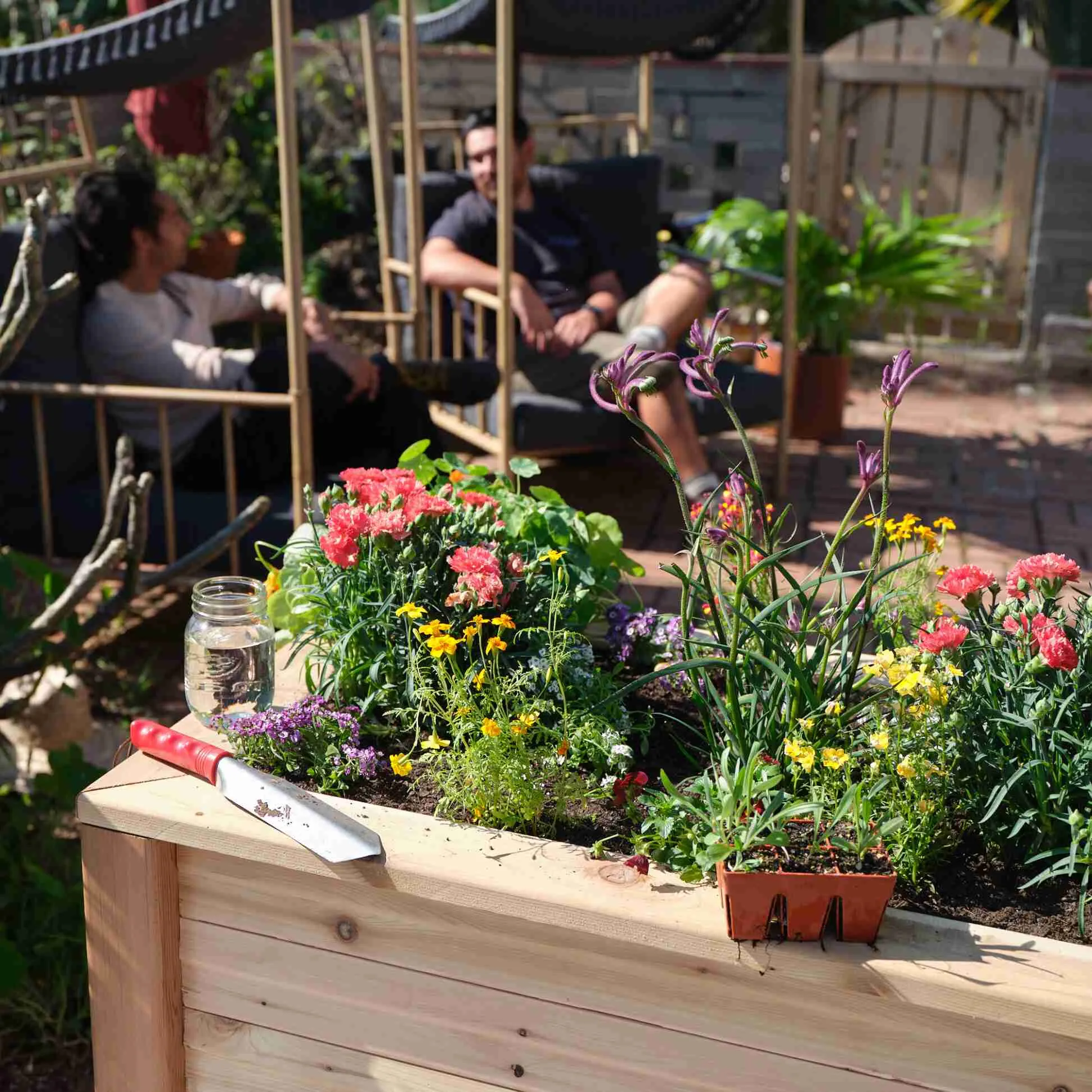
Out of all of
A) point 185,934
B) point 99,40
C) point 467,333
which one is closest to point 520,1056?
point 185,934

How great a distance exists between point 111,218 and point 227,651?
2.08 meters

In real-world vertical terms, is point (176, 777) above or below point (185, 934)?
above

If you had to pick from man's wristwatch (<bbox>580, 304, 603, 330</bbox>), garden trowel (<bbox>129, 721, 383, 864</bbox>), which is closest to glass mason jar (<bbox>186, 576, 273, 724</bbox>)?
garden trowel (<bbox>129, 721, 383, 864</bbox>)

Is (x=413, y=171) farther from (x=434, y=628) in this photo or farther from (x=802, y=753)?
(x=802, y=753)

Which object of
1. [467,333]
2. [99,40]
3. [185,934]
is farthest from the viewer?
[467,333]

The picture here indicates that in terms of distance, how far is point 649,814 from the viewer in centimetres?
149

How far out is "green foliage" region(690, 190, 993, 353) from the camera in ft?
18.0

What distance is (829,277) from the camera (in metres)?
5.59

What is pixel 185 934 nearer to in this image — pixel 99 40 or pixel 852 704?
pixel 852 704

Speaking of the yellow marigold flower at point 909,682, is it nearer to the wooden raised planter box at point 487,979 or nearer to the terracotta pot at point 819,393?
the wooden raised planter box at point 487,979

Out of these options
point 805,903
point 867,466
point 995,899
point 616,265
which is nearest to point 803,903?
point 805,903

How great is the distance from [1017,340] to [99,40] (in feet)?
18.6

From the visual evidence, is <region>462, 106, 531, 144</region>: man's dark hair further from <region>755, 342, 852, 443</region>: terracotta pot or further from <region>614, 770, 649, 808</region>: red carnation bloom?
<region>614, 770, 649, 808</region>: red carnation bloom

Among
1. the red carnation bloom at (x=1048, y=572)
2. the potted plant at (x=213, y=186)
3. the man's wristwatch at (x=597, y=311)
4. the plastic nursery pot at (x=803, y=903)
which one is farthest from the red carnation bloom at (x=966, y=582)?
the potted plant at (x=213, y=186)
